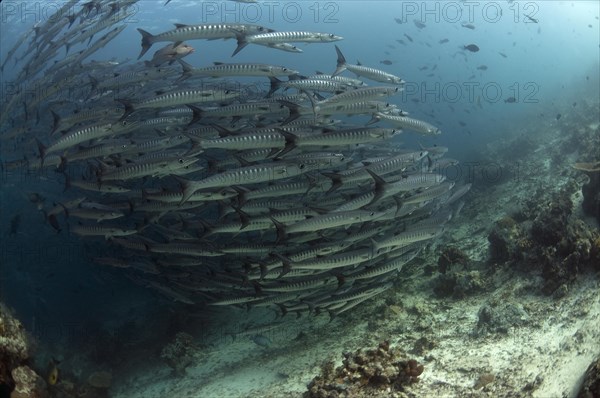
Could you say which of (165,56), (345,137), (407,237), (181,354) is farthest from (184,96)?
(181,354)

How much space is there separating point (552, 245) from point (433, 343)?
3319 millimetres

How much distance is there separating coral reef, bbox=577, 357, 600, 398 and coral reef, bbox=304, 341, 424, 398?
5.78 feet

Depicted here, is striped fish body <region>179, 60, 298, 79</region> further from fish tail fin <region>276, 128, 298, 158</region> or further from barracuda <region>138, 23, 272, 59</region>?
fish tail fin <region>276, 128, 298, 158</region>

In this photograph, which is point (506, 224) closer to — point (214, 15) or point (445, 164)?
point (445, 164)

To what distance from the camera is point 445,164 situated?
10055 mm

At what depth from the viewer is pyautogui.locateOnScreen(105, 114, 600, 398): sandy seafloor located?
491 centimetres

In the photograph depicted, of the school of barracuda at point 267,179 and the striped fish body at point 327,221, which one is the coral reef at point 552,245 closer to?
the school of barracuda at point 267,179

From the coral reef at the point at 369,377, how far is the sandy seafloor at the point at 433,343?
11 cm

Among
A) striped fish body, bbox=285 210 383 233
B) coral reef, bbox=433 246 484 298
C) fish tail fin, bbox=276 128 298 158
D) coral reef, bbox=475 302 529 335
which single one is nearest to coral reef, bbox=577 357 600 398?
coral reef, bbox=475 302 529 335

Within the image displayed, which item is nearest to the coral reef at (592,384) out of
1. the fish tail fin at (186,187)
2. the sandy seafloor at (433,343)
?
the sandy seafloor at (433,343)

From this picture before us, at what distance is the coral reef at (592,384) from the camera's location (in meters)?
3.61

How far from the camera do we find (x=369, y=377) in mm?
4902

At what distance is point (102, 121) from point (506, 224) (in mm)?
8799

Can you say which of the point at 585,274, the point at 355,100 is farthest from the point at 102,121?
the point at 585,274
